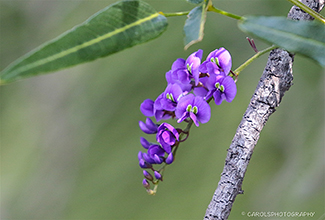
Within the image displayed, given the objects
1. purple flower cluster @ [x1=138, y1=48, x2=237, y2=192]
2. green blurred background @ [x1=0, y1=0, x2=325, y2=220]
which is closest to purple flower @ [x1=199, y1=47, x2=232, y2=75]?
purple flower cluster @ [x1=138, y1=48, x2=237, y2=192]

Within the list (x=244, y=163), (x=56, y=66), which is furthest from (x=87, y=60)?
(x=244, y=163)

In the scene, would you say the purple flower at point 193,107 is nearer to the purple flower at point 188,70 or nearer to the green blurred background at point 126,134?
the purple flower at point 188,70

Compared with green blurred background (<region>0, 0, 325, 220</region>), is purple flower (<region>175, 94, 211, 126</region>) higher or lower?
lower

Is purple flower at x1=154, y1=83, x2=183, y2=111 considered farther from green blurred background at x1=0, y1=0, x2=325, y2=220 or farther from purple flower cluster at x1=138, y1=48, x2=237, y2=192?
green blurred background at x1=0, y1=0, x2=325, y2=220

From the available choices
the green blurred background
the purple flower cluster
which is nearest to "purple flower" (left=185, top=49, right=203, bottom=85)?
the purple flower cluster

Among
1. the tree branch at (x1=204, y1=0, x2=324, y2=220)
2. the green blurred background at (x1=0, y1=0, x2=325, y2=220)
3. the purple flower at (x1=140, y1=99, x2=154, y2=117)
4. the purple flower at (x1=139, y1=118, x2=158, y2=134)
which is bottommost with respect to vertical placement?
the tree branch at (x1=204, y1=0, x2=324, y2=220)

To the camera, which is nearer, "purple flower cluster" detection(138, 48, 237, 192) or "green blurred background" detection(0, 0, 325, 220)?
"purple flower cluster" detection(138, 48, 237, 192)
